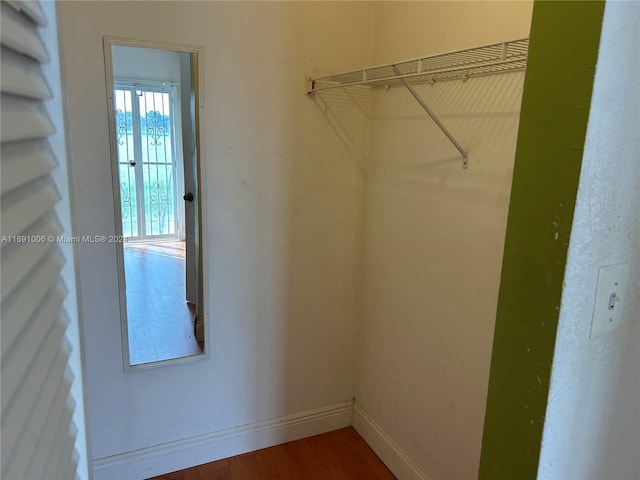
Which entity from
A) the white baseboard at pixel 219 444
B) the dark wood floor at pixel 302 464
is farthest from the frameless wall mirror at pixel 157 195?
the dark wood floor at pixel 302 464

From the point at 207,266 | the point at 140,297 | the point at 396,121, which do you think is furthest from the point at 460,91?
the point at 140,297

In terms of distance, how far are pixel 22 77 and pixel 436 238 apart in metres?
1.40

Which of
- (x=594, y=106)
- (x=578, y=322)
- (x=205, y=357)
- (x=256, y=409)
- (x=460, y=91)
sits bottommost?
(x=256, y=409)

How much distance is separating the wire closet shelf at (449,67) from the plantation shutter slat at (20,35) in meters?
0.88

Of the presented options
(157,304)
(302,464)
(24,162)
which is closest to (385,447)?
(302,464)

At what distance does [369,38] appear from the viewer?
2.01 metres

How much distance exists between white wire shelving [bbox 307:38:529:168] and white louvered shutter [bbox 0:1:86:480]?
92cm

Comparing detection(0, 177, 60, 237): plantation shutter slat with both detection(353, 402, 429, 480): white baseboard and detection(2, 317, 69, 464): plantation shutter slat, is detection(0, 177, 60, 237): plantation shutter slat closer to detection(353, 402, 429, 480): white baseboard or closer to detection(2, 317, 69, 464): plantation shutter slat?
detection(2, 317, 69, 464): plantation shutter slat

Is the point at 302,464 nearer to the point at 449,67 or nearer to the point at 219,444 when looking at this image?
the point at 219,444

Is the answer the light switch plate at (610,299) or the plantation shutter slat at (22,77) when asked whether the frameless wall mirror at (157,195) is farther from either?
the light switch plate at (610,299)

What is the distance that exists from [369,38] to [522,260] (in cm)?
158

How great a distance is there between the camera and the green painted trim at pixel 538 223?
2.02ft

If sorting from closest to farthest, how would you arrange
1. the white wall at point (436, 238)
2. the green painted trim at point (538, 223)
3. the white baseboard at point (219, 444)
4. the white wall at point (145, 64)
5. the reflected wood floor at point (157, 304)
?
the green painted trim at point (538, 223), the white wall at point (436, 238), the white wall at point (145, 64), the reflected wood floor at point (157, 304), the white baseboard at point (219, 444)

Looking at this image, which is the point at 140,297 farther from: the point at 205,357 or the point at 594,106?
the point at 594,106
